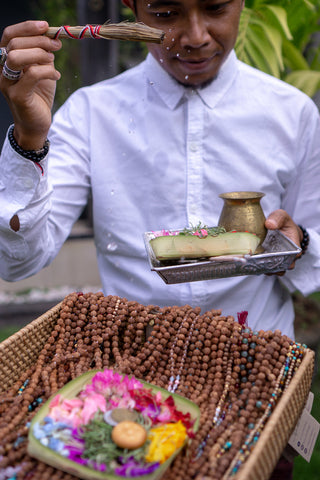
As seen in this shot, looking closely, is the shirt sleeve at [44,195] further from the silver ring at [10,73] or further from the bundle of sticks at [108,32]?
the bundle of sticks at [108,32]

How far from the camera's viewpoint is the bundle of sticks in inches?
45.2

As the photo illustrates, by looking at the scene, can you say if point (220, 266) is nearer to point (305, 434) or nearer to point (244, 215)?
point (244, 215)

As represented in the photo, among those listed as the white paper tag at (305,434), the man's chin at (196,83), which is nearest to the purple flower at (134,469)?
the white paper tag at (305,434)

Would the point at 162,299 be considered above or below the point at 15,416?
below

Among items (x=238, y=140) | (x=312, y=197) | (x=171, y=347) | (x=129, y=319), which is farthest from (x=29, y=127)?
(x=312, y=197)

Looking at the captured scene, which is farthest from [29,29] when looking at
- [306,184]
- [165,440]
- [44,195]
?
[306,184]

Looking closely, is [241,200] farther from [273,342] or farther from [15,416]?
[15,416]

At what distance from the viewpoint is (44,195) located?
58.2 inches

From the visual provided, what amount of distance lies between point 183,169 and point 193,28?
500 mm

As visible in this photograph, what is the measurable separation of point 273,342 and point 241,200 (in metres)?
0.40

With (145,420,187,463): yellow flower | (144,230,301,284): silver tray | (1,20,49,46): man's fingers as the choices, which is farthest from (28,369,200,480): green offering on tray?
(1,20,49,46): man's fingers

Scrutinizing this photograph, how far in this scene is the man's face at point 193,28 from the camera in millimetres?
1430

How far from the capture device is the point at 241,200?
1339 mm

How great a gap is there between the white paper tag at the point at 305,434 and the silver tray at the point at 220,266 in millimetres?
357
